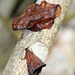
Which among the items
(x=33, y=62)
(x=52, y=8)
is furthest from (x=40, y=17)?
(x=33, y=62)

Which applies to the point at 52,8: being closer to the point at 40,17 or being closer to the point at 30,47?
the point at 40,17

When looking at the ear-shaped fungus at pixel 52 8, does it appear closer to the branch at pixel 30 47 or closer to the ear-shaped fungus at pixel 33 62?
the branch at pixel 30 47

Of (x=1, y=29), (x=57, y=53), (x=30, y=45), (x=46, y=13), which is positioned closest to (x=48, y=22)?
(x=46, y=13)

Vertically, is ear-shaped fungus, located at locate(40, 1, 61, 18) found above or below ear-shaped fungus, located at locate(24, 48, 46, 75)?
above

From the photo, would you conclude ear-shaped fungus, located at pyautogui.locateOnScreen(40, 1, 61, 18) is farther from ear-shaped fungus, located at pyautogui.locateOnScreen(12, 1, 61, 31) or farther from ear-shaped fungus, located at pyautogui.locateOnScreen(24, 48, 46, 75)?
ear-shaped fungus, located at pyautogui.locateOnScreen(24, 48, 46, 75)

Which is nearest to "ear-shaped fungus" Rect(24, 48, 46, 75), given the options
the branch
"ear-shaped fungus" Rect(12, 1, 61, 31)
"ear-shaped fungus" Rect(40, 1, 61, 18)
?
the branch

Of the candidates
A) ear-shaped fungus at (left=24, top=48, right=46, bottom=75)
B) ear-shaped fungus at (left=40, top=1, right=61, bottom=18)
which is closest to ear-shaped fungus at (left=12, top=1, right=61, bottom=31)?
ear-shaped fungus at (left=40, top=1, right=61, bottom=18)
